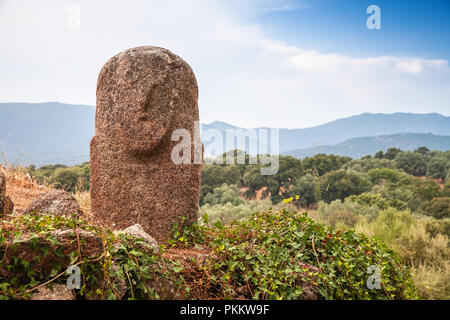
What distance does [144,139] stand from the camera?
551cm

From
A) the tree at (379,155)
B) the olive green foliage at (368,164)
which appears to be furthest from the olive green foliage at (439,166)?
the tree at (379,155)

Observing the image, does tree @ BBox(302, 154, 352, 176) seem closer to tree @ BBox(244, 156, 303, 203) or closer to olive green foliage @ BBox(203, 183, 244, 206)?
tree @ BBox(244, 156, 303, 203)

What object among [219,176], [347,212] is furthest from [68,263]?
[219,176]

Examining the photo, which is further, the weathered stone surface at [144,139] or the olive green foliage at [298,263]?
the weathered stone surface at [144,139]

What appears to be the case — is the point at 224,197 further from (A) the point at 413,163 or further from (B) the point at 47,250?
(A) the point at 413,163

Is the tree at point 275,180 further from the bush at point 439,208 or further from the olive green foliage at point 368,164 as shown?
the bush at point 439,208

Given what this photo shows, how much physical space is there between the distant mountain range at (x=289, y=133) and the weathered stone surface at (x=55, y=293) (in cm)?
8214

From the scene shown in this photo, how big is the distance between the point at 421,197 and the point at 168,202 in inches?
795

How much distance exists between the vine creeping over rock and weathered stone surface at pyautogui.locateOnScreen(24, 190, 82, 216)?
120 cm

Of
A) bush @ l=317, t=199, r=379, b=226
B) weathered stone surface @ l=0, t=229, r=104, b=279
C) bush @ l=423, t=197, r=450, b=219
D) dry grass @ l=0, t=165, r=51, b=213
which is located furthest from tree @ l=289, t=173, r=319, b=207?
weathered stone surface @ l=0, t=229, r=104, b=279

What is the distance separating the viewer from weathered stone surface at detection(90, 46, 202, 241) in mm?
5547

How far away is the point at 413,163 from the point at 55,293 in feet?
115

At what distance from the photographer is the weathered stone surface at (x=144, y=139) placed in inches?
218
